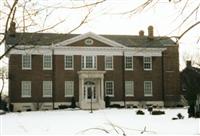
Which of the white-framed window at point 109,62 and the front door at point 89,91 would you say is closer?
the front door at point 89,91

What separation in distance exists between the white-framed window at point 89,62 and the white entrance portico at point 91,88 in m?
1.21

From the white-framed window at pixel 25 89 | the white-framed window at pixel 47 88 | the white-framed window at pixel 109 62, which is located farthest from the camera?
the white-framed window at pixel 109 62

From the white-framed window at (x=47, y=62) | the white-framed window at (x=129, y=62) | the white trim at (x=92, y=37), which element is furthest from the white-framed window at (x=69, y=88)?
the white-framed window at (x=129, y=62)

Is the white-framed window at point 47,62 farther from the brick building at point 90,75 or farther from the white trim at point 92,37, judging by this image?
the white trim at point 92,37

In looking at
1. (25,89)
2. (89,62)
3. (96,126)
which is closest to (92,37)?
(89,62)

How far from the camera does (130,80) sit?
48781mm

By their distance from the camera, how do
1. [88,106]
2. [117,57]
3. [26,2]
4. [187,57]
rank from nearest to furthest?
1. [26,2]
2. [88,106]
3. [117,57]
4. [187,57]

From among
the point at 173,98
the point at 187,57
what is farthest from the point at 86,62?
the point at 187,57

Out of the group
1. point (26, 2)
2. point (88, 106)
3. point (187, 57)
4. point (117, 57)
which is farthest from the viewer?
point (187, 57)

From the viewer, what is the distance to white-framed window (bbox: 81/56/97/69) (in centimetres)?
4747

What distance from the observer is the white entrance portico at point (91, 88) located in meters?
45.8

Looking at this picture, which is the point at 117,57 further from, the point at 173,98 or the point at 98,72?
the point at 173,98

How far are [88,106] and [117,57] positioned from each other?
6758mm

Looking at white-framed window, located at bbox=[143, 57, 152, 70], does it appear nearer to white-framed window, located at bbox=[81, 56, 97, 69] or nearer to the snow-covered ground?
white-framed window, located at bbox=[81, 56, 97, 69]
